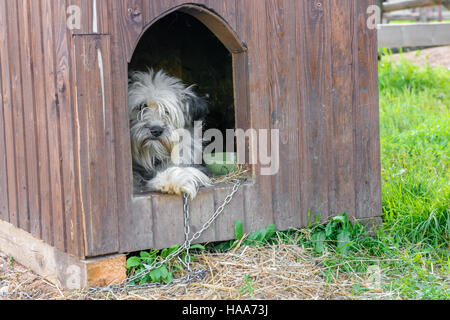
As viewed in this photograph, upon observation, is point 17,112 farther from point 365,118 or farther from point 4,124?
point 365,118

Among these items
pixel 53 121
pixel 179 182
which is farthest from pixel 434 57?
pixel 53 121

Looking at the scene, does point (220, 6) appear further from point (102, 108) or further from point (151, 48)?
point (151, 48)

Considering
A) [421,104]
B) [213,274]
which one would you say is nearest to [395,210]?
[213,274]

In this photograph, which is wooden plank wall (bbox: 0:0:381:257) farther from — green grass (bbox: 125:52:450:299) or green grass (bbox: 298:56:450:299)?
green grass (bbox: 298:56:450:299)

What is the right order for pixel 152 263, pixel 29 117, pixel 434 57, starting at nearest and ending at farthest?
pixel 152 263 → pixel 29 117 → pixel 434 57

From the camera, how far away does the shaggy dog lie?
4625mm

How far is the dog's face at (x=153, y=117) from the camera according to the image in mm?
4621

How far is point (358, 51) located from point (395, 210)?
4.45 ft

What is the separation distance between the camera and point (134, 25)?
3.88 meters

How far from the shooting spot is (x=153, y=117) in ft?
15.2

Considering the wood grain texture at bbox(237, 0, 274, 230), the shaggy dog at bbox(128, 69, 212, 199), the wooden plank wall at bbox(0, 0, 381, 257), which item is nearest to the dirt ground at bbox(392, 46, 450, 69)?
the wooden plank wall at bbox(0, 0, 381, 257)

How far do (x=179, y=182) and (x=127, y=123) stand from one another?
549mm

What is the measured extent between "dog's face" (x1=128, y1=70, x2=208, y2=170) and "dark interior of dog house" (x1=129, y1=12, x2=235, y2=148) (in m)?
1.34

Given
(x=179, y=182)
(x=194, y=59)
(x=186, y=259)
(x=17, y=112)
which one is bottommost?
(x=186, y=259)
